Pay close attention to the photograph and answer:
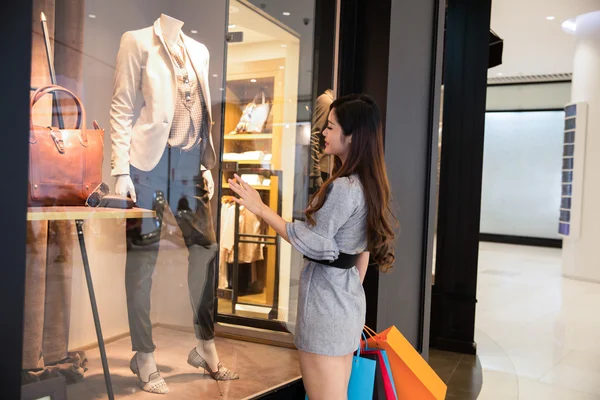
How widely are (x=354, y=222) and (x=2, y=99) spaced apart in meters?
1.17

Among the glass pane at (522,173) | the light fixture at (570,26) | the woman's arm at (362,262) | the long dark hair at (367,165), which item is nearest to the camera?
the long dark hair at (367,165)

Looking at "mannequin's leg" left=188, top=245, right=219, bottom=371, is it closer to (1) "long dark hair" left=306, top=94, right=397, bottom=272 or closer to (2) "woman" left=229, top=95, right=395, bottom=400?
(2) "woman" left=229, top=95, right=395, bottom=400

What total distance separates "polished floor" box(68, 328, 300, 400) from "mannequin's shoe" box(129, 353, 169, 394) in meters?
0.02

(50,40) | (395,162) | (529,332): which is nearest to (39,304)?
(50,40)

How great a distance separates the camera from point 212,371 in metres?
2.18

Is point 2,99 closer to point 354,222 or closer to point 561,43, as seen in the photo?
point 354,222

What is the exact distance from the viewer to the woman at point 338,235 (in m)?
1.94

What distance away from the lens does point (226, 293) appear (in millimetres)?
2266

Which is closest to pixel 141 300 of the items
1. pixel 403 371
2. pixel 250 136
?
pixel 250 136

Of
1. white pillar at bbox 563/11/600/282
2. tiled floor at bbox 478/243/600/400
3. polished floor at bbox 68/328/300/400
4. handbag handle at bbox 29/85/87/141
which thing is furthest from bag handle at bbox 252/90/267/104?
white pillar at bbox 563/11/600/282

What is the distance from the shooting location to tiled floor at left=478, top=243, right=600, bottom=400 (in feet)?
12.8

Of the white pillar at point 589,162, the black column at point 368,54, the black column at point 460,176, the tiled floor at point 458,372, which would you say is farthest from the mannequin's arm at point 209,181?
the white pillar at point 589,162

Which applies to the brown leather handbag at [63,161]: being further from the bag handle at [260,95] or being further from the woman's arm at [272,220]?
the bag handle at [260,95]

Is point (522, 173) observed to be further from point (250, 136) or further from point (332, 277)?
point (332, 277)
